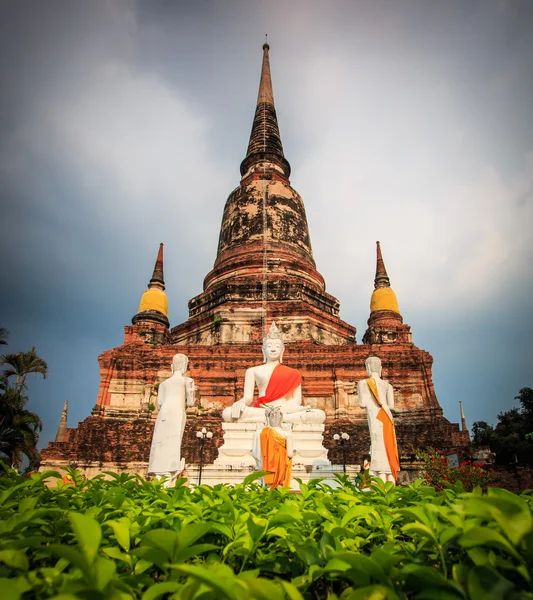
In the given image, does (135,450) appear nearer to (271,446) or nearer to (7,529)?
(271,446)

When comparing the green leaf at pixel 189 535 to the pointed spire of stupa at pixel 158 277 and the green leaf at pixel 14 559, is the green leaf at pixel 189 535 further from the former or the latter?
the pointed spire of stupa at pixel 158 277

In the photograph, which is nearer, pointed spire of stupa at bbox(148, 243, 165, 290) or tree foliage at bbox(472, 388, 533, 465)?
pointed spire of stupa at bbox(148, 243, 165, 290)

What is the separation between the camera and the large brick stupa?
15844 millimetres

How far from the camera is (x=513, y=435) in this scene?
33.7m

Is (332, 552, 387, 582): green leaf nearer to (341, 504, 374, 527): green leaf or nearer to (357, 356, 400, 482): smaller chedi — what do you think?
(341, 504, 374, 527): green leaf

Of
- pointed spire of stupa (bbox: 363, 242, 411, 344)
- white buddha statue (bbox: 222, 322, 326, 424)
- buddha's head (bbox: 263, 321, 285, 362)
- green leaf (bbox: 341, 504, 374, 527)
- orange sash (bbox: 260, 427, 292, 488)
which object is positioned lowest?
green leaf (bbox: 341, 504, 374, 527)

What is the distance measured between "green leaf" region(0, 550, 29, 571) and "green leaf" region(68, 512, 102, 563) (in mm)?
215

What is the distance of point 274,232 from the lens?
24.0 metres

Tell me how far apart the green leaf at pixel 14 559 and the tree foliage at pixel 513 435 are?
3611cm

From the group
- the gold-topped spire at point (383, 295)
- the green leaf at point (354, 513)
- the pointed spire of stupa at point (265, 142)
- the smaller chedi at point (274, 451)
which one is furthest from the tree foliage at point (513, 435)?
the green leaf at point (354, 513)

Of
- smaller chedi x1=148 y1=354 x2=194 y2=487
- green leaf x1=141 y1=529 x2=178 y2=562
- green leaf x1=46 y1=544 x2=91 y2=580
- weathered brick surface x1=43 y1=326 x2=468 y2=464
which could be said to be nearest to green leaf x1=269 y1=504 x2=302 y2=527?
green leaf x1=141 y1=529 x2=178 y2=562

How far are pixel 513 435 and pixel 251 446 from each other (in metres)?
30.0

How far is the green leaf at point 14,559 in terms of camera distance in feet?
4.73

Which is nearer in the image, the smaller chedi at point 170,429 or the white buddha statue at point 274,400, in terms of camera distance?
the smaller chedi at point 170,429
